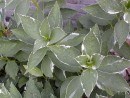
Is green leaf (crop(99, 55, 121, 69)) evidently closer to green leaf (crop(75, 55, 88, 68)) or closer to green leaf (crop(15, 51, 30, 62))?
green leaf (crop(75, 55, 88, 68))

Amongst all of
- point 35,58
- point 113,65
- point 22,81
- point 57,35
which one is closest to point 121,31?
point 113,65

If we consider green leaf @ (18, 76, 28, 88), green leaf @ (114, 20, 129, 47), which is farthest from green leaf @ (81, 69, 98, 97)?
green leaf @ (18, 76, 28, 88)

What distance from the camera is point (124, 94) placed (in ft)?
4.65

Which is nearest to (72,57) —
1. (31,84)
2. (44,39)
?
(44,39)

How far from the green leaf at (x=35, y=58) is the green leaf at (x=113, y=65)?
0.85 ft

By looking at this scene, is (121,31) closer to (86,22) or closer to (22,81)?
(86,22)

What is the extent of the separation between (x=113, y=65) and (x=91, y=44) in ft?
0.42

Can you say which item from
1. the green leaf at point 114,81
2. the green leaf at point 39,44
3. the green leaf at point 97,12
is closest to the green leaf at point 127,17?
the green leaf at point 97,12

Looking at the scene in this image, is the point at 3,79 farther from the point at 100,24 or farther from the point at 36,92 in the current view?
the point at 100,24

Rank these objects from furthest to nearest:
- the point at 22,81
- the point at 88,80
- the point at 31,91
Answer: the point at 22,81 → the point at 31,91 → the point at 88,80

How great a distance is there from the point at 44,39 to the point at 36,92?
260 millimetres

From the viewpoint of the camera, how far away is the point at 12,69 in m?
1.56

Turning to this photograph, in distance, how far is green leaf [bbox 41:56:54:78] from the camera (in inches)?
53.4

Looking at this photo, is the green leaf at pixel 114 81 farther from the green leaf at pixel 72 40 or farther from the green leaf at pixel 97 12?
the green leaf at pixel 97 12
